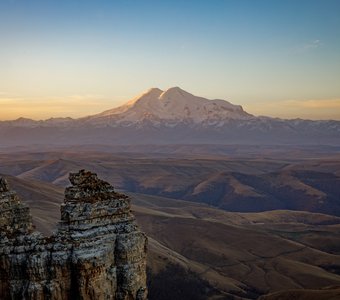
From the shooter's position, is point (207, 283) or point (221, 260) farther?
point (221, 260)

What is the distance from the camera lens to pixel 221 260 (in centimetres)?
10962

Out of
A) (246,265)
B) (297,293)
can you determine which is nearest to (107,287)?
(297,293)

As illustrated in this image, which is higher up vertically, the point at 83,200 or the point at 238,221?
the point at 83,200

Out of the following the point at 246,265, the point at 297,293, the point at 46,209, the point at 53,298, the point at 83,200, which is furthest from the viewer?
the point at 46,209

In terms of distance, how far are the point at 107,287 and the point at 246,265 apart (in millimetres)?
95172

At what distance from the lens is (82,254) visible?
16797mm

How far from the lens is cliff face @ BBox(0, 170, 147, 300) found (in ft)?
54.9

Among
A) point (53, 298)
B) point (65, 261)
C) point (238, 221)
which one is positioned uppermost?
point (65, 261)

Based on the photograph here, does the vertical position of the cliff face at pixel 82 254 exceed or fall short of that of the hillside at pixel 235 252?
it exceeds it

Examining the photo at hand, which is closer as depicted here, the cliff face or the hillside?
the cliff face

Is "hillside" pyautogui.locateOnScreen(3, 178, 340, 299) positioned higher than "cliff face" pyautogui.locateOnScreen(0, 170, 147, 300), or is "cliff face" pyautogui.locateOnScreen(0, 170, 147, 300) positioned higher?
"cliff face" pyautogui.locateOnScreen(0, 170, 147, 300)

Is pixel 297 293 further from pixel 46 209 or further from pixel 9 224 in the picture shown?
pixel 46 209

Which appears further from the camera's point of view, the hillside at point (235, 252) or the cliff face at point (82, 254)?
the hillside at point (235, 252)

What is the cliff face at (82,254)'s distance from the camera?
659 inches
